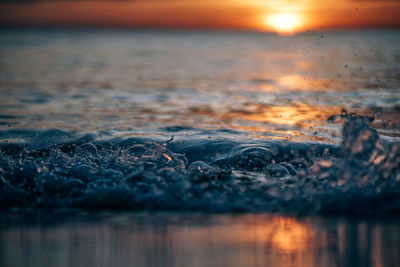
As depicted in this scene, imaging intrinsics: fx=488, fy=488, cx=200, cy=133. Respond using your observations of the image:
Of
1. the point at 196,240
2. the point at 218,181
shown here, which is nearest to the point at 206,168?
the point at 218,181

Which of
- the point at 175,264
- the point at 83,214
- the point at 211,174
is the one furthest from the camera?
the point at 211,174

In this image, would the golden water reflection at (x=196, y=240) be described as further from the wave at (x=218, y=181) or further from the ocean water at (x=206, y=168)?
the wave at (x=218, y=181)

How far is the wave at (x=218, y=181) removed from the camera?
432 centimetres

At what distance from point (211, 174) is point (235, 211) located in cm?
101

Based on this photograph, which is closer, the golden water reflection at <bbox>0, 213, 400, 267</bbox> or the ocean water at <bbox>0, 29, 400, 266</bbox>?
the golden water reflection at <bbox>0, 213, 400, 267</bbox>

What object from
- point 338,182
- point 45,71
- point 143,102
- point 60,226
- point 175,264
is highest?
point 45,71

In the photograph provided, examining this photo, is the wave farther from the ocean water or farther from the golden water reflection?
the golden water reflection

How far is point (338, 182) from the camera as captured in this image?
15.0 feet

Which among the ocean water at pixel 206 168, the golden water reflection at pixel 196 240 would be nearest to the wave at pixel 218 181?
the ocean water at pixel 206 168

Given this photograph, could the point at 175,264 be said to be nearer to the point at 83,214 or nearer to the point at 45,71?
the point at 83,214

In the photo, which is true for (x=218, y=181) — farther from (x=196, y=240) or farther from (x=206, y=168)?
(x=196, y=240)

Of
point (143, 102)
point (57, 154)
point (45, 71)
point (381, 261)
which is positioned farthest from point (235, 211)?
point (45, 71)

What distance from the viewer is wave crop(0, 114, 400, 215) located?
14.2 ft

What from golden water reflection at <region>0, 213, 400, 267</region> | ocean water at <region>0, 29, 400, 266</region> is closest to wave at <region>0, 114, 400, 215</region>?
ocean water at <region>0, 29, 400, 266</region>
